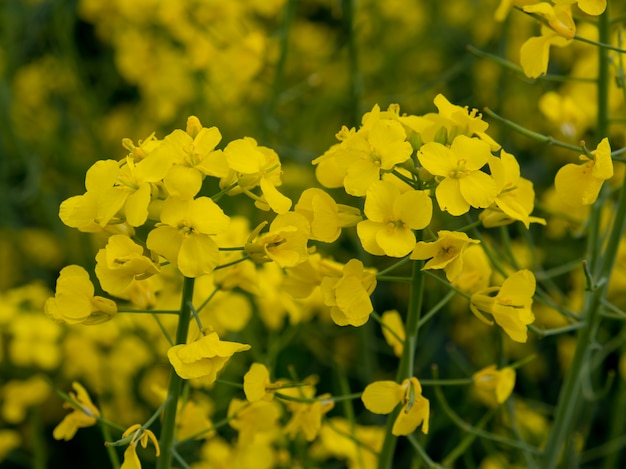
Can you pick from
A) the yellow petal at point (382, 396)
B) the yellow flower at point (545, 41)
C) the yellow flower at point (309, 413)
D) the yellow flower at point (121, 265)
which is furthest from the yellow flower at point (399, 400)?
the yellow flower at point (545, 41)

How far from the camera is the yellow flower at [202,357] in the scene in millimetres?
784

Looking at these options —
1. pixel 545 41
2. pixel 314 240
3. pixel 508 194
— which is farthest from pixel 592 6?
pixel 314 240

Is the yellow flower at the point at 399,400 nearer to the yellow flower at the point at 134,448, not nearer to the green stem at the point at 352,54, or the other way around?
the yellow flower at the point at 134,448

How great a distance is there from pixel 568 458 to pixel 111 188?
0.74 metres

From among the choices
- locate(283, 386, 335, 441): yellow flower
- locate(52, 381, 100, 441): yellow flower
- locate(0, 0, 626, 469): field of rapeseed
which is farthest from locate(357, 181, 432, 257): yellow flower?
locate(52, 381, 100, 441): yellow flower

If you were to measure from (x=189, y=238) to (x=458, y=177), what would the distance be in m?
0.25

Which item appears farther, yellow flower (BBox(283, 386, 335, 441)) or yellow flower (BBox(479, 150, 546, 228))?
yellow flower (BBox(283, 386, 335, 441))

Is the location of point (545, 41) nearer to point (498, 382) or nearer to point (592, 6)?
point (592, 6)

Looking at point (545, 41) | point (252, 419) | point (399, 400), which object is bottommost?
point (252, 419)

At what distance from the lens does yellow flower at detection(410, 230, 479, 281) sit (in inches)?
31.4

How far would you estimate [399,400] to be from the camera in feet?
2.84

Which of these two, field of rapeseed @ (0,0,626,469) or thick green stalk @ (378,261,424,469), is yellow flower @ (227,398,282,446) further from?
thick green stalk @ (378,261,424,469)

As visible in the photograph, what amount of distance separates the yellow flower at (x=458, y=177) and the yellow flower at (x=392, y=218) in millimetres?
21

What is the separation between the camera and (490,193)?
83 centimetres
